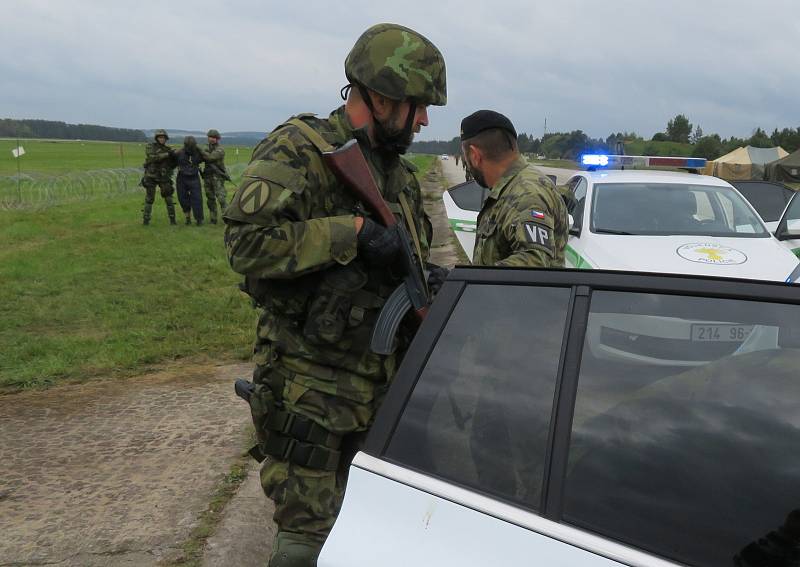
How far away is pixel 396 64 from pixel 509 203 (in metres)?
1.05

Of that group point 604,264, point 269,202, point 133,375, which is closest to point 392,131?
point 269,202

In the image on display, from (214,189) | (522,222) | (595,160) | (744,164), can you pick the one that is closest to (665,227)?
(595,160)

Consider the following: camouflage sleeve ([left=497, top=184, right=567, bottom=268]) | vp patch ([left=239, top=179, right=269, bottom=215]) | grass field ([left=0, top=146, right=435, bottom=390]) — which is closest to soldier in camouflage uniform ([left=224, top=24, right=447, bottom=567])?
vp patch ([left=239, top=179, right=269, bottom=215])

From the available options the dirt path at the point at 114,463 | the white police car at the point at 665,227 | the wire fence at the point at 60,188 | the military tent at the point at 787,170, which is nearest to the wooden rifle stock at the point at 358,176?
the dirt path at the point at 114,463

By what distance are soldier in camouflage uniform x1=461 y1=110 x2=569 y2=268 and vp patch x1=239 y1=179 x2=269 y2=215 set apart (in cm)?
107

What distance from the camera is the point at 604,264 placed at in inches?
196

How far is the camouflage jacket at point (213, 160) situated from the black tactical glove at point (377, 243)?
11540 mm

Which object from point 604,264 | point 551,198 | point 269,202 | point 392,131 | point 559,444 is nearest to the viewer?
point 559,444

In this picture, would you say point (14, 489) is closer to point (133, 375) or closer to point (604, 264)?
point (133, 375)

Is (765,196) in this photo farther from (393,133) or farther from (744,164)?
(744,164)

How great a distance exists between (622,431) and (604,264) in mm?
3728

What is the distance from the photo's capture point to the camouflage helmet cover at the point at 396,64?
2.14 meters

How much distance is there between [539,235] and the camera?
2834 millimetres

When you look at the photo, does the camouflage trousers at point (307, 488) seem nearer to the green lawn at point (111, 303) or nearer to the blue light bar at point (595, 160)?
the green lawn at point (111, 303)
